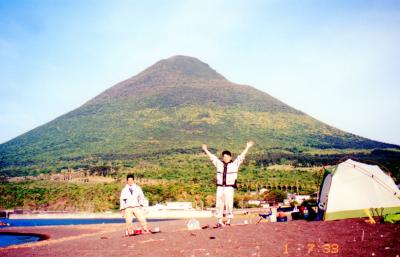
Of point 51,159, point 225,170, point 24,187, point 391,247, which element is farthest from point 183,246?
point 51,159

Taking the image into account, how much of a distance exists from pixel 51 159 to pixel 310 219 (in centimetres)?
12123

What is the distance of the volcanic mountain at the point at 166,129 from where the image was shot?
129m

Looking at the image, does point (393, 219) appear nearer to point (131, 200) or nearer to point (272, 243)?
point (272, 243)

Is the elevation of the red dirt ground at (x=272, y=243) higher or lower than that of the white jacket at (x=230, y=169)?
lower

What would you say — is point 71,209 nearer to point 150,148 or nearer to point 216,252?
point 150,148

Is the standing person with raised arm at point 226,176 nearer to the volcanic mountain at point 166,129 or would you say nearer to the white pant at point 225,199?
the white pant at point 225,199

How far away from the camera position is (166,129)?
144875 mm

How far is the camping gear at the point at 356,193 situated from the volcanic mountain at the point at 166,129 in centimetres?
10594

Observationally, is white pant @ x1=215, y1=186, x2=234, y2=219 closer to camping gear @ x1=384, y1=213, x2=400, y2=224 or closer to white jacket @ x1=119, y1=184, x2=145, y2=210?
white jacket @ x1=119, y1=184, x2=145, y2=210

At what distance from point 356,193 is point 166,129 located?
13199cm

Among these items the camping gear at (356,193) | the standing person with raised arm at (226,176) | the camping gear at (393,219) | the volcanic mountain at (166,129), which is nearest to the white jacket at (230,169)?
the standing person with raised arm at (226,176)
